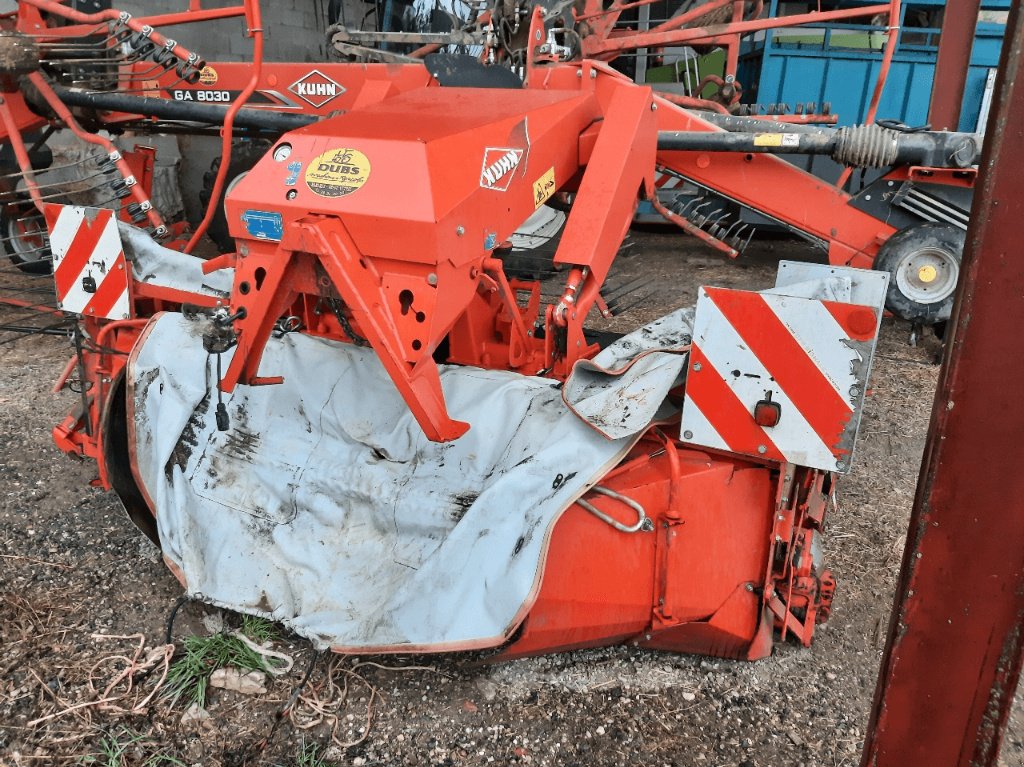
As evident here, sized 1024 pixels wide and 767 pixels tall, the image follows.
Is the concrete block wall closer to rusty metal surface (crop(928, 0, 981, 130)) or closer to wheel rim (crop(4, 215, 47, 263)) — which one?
wheel rim (crop(4, 215, 47, 263))

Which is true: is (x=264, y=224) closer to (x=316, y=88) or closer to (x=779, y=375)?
(x=779, y=375)

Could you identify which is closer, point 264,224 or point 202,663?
point 264,224

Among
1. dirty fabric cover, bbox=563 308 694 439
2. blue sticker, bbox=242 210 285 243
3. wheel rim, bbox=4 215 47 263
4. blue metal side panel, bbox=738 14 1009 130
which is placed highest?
blue metal side panel, bbox=738 14 1009 130

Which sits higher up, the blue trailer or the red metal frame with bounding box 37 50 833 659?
the blue trailer

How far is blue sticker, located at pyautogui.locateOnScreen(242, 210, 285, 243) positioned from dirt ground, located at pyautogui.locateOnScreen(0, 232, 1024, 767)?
3.93 feet

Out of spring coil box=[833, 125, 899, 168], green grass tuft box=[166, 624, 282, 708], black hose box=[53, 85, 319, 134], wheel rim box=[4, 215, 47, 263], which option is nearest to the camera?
green grass tuft box=[166, 624, 282, 708]

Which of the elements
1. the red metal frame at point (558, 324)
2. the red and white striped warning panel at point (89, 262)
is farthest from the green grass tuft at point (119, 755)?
the red and white striped warning panel at point (89, 262)

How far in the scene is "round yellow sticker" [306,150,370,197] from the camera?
2.04m

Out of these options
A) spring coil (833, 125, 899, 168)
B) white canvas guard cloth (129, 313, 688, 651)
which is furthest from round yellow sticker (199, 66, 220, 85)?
spring coil (833, 125, 899, 168)

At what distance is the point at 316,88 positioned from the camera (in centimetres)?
438

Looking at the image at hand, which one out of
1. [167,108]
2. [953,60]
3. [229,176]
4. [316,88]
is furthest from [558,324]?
[229,176]

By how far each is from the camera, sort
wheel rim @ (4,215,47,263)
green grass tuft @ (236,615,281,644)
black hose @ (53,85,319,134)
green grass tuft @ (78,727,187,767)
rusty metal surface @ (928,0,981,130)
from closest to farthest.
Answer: green grass tuft @ (78,727,187,767)
green grass tuft @ (236,615,281,644)
black hose @ (53,85,319,134)
rusty metal surface @ (928,0,981,130)
wheel rim @ (4,215,47,263)

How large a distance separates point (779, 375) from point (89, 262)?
2392mm

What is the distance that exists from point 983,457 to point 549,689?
1499 mm
